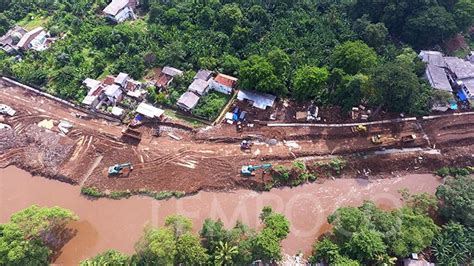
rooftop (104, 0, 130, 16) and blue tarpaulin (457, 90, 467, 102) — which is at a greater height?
rooftop (104, 0, 130, 16)

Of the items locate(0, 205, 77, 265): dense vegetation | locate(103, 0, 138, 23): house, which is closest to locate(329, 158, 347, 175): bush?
locate(0, 205, 77, 265): dense vegetation

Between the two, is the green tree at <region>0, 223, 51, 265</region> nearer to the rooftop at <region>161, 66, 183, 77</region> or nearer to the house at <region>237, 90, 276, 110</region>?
the rooftop at <region>161, 66, 183, 77</region>

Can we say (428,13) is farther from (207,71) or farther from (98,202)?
(98,202)

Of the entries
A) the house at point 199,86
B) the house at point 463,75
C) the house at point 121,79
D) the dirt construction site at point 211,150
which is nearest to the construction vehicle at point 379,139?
the dirt construction site at point 211,150

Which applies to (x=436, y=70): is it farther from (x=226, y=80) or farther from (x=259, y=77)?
(x=226, y=80)

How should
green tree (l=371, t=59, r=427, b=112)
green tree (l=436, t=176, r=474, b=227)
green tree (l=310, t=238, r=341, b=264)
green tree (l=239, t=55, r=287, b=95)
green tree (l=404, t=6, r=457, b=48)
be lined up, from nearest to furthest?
green tree (l=310, t=238, r=341, b=264) → green tree (l=436, t=176, r=474, b=227) → green tree (l=371, t=59, r=427, b=112) → green tree (l=239, t=55, r=287, b=95) → green tree (l=404, t=6, r=457, b=48)

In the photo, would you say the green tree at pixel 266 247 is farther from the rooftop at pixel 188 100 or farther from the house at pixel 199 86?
the house at pixel 199 86
